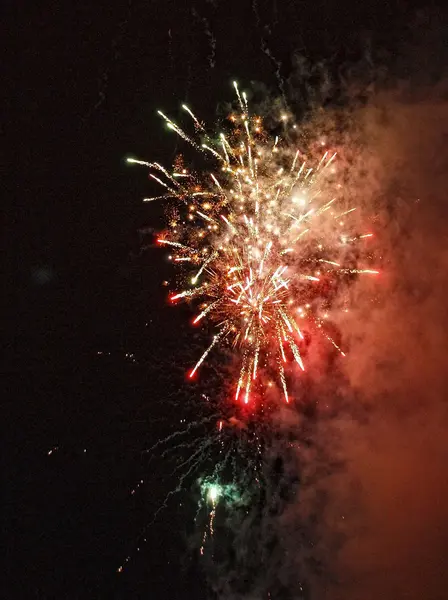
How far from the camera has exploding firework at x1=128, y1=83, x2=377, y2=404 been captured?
4953 millimetres

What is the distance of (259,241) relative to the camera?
16.1ft

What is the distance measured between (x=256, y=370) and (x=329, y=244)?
2144 millimetres

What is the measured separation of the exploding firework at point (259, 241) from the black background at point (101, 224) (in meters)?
0.46

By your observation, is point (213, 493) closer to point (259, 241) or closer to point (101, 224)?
point (259, 241)

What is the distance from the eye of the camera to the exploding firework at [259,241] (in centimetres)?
495

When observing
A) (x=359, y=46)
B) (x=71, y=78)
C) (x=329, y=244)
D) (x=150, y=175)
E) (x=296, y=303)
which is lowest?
(x=296, y=303)

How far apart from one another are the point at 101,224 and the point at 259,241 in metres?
2.52

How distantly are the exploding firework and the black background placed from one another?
0.46 metres

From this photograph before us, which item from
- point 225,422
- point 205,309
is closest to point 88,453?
point 225,422

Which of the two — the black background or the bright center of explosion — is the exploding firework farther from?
the bright center of explosion

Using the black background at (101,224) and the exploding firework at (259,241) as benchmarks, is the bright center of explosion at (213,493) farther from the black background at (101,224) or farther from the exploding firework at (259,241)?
the exploding firework at (259,241)

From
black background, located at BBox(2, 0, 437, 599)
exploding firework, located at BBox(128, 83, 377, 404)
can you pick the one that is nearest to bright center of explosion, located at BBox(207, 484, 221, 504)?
black background, located at BBox(2, 0, 437, 599)

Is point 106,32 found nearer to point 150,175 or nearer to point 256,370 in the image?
point 150,175

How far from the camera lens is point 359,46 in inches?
214
